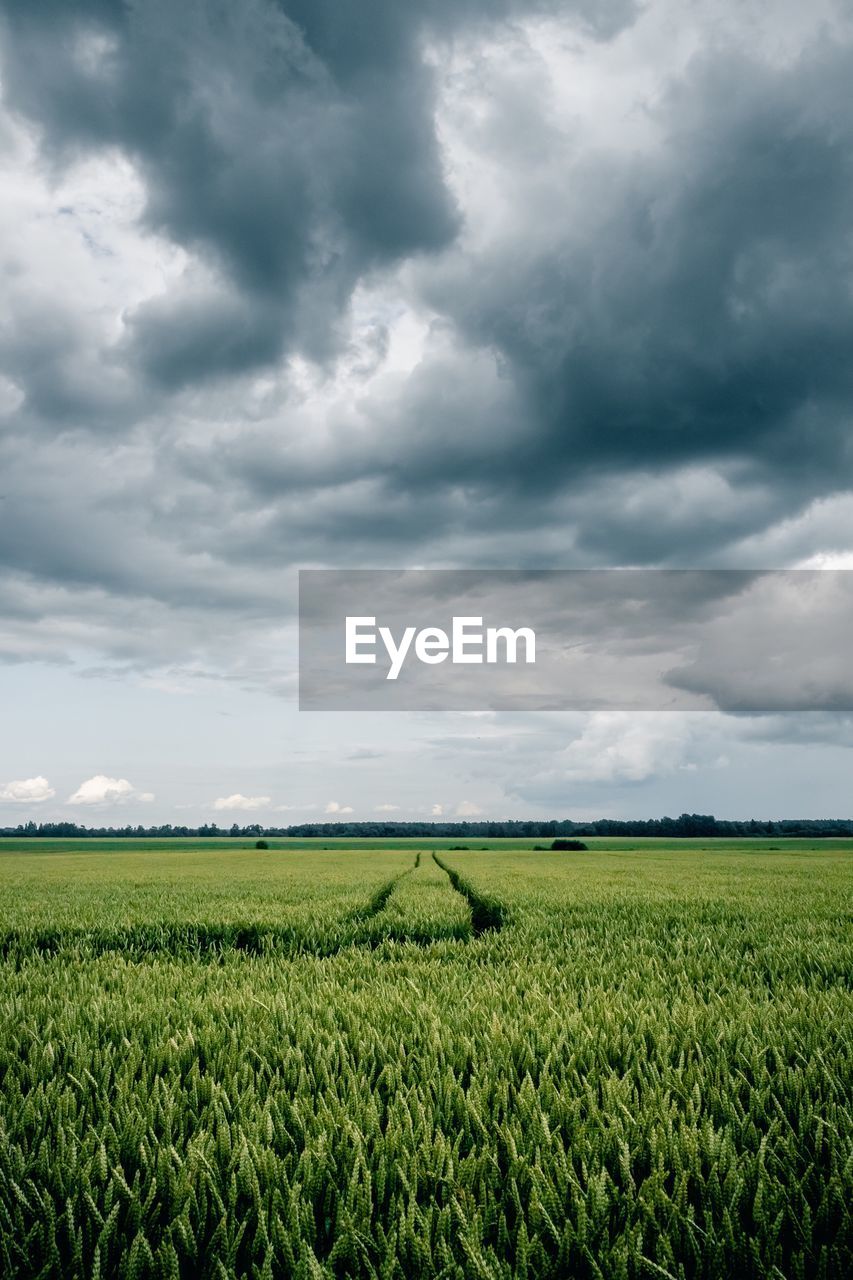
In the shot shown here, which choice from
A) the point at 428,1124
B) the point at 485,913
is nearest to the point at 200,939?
the point at 485,913

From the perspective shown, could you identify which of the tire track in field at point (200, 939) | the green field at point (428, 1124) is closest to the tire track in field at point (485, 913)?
the tire track in field at point (200, 939)

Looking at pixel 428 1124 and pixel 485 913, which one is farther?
pixel 485 913

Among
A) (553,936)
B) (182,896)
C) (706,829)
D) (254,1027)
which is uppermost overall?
(254,1027)

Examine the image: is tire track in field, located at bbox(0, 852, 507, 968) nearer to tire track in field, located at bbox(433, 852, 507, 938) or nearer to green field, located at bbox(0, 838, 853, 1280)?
tire track in field, located at bbox(433, 852, 507, 938)

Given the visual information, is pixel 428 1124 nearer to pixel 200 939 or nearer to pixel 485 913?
pixel 200 939

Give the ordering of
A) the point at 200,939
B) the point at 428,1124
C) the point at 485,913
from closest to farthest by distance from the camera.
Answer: the point at 428,1124 → the point at 200,939 → the point at 485,913

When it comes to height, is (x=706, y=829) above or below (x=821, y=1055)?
below

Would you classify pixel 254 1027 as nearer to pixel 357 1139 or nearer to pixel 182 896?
pixel 357 1139

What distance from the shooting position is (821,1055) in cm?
299

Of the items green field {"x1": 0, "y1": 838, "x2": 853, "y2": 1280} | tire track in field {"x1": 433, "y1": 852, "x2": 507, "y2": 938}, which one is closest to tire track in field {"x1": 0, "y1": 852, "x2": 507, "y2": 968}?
tire track in field {"x1": 433, "y1": 852, "x2": 507, "y2": 938}

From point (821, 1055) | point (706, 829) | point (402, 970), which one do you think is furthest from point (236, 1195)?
point (706, 829)

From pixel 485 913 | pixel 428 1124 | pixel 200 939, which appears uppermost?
pixel 428 1124

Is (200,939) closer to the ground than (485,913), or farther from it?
farther from it

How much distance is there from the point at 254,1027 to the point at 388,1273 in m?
2.27
